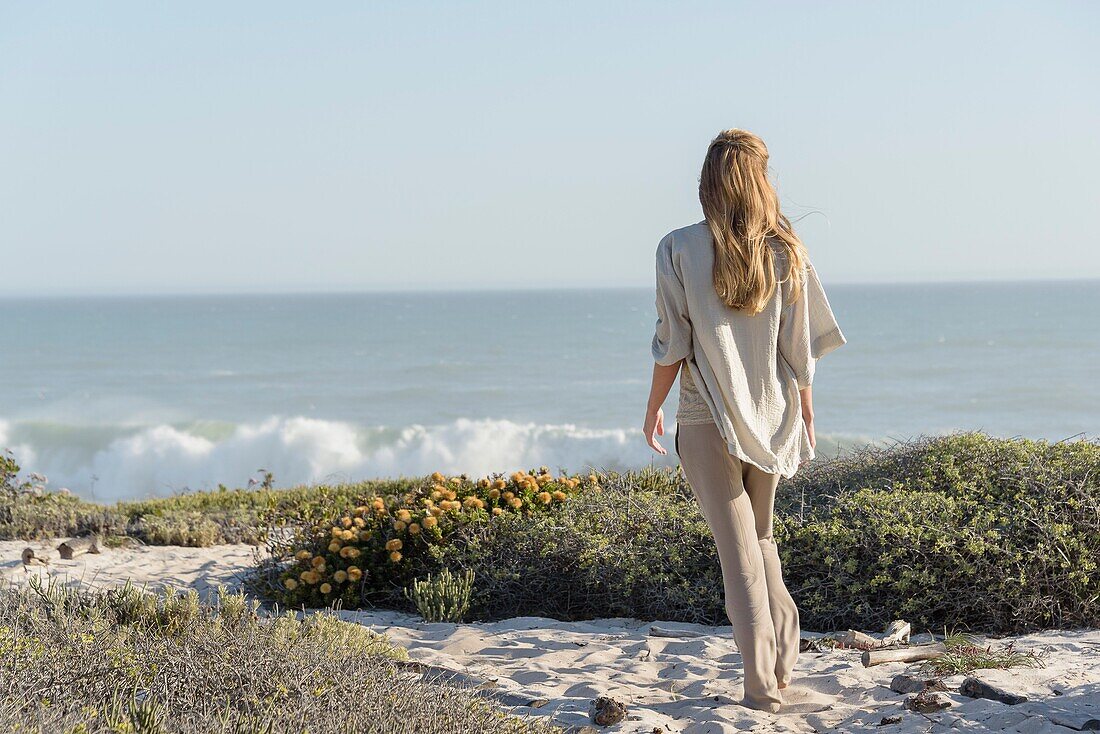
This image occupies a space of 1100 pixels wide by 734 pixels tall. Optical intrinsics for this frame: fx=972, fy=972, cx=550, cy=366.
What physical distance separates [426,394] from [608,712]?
3680 cm

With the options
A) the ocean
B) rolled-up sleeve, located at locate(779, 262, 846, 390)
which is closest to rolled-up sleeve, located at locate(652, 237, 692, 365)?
rolled-up sleeve, located at locate(779, 262, 846, 390)

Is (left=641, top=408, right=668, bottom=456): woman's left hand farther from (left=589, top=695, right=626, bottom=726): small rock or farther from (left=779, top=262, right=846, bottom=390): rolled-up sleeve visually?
(left=589, top=695, right=626, bottom=726): small rock

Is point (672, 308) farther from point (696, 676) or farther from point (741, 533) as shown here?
point (696, 676)

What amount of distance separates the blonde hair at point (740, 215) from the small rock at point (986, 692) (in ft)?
5.38

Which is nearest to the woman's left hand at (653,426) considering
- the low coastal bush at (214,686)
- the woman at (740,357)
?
the woman at (740,357)

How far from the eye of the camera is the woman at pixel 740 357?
11.3 feet

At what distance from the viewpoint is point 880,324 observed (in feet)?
227

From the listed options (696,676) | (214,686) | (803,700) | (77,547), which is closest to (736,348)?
(803,700)

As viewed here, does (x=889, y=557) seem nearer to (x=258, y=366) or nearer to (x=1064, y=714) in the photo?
(x=1064, y=714)

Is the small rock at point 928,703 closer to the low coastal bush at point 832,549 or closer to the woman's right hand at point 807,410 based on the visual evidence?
the woman's right hand at point 807,410

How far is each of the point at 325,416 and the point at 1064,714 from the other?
33271mm

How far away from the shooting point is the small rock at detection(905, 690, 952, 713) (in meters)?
3.54

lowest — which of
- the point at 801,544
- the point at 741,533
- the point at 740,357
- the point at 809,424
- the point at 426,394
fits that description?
the point at 426,394

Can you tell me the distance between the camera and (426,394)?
40.0 m
